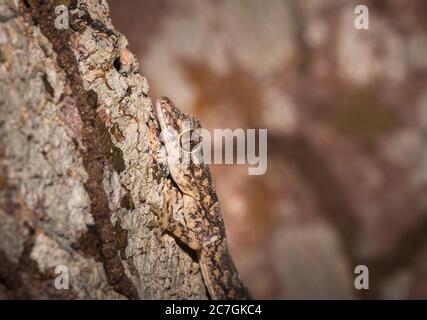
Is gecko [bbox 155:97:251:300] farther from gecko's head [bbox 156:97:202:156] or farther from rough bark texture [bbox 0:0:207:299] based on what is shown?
rough bark texture [bbox 0:0:207:299]

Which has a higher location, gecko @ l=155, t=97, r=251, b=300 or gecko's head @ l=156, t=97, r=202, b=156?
gecko's head @ l=156, t=97, r=202, b=156

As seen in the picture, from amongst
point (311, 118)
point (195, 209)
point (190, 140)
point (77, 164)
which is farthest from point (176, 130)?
point (311, 118)

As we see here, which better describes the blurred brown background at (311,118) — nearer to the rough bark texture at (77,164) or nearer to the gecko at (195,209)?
the gecko at (195,209)

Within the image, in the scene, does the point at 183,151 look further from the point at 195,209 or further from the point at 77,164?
the point at 77,164

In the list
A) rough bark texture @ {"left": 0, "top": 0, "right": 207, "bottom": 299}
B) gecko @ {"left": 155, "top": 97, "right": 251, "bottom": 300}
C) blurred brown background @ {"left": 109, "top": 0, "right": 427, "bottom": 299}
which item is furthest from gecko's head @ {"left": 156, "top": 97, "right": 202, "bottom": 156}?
blurred brown background @ {"left": 109, "top": 0, "right": 427, "bottom": 299}

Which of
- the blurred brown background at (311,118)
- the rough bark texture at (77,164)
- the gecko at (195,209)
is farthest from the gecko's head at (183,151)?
the blurred brown background at (311,118)
